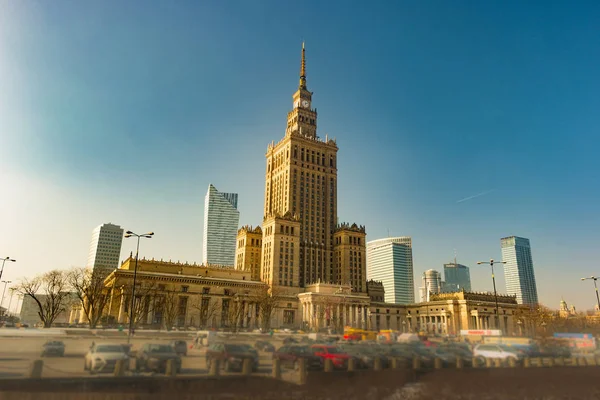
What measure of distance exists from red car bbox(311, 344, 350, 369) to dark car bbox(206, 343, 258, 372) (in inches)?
216

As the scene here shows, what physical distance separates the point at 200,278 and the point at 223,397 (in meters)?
95.8

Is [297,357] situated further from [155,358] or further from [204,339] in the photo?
[204,339]

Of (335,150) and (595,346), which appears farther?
(335,150)

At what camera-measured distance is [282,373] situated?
26.1 metres

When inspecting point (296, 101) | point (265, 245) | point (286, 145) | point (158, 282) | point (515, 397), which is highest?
point (296, 101)

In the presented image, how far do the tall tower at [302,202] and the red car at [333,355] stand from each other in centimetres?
9370

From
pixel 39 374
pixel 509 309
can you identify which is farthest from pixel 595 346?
pixel 509 309

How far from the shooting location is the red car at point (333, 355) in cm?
2967

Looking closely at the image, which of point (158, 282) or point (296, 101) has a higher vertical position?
point (296, 101)

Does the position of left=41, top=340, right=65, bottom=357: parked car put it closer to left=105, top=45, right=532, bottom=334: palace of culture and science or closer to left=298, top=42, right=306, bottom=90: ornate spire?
left=105, top=45, right=532, bottom=334: palace of culture and science

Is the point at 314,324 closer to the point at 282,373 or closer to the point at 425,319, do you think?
the point at 425,319

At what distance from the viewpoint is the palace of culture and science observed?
109 meters

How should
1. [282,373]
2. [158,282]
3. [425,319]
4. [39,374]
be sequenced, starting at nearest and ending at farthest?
[39,374]
[282,373]
[158,282]
[425,319]

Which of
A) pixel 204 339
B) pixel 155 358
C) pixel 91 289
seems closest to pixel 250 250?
pixel 91 289
